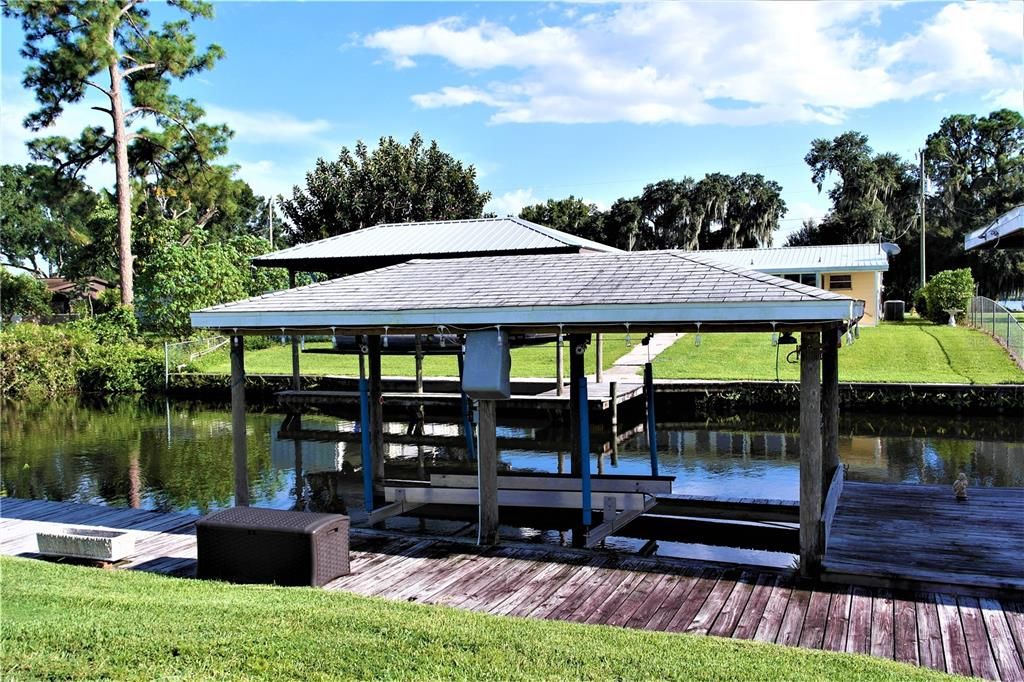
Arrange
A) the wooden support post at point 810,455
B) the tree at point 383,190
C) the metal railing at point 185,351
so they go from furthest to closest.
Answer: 1. the tree at point 383,190
2. the metal railing at point 185,351
3. the wooden support post at point 810,455

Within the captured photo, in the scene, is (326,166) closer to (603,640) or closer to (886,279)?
(886,279)

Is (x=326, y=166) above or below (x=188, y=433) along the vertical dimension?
above

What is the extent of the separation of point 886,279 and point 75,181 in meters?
42.6

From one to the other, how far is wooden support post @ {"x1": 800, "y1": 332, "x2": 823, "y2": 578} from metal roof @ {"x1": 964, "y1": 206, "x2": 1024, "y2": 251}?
4.83 feet

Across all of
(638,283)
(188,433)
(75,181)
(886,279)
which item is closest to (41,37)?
(75,181)

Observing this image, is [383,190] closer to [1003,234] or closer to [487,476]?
[487,476]

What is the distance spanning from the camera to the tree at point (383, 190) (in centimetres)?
3991

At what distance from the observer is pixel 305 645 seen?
195 inches

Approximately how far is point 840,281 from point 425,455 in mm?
20850

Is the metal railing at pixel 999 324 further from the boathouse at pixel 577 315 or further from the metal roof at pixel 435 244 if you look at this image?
the boathouse at pixel 577 315

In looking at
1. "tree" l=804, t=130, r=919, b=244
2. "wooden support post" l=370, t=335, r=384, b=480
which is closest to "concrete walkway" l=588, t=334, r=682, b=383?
"wooden support post" l=370, t=335, r=384, b=480

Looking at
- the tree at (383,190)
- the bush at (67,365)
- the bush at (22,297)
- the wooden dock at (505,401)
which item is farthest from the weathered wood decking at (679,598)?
the bush at (22,297)

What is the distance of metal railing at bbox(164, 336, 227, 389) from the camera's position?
27406 millimetres

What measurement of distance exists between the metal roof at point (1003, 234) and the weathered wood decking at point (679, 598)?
109 inches
